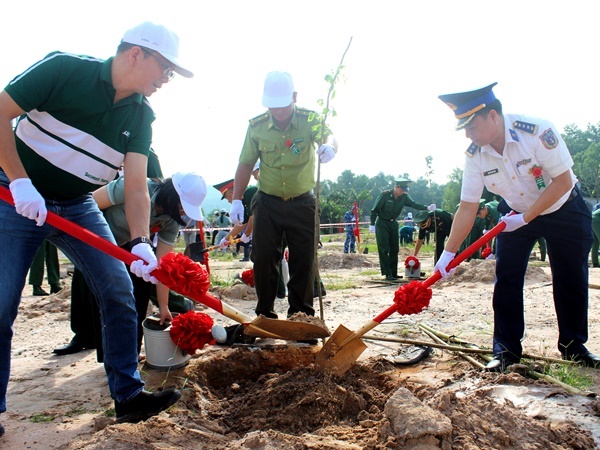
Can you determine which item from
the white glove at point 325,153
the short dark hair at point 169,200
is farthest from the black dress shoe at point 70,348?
the white glove at point 325,153

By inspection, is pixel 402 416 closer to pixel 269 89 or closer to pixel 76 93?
pixel 76 93

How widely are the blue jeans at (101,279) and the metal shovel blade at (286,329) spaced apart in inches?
34.8

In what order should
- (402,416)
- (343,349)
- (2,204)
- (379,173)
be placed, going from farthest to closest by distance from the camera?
(379,173)
(343,349)
(2,204)
(402,416)

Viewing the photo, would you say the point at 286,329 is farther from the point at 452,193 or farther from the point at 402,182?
the point at 452,193

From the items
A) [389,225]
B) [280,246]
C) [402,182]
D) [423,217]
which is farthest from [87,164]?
[423,217]

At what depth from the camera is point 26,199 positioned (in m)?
2.11

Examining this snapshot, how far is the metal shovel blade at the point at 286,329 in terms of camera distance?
3.16m

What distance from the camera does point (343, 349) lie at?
3.14 meters

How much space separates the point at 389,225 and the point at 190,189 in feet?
20.7

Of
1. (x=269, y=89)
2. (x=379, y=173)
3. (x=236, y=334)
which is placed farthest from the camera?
(x=379, y=173)

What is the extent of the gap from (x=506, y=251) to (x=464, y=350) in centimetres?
73

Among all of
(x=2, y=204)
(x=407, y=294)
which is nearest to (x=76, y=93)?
(x=2, y=204)

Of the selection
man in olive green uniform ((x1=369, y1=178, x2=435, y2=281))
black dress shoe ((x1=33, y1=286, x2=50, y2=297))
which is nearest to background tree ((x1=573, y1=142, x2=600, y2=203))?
man in olive green uniform ((x1=369, y1=178, x2=435, y2=281))

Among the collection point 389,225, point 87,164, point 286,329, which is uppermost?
point 87,164
